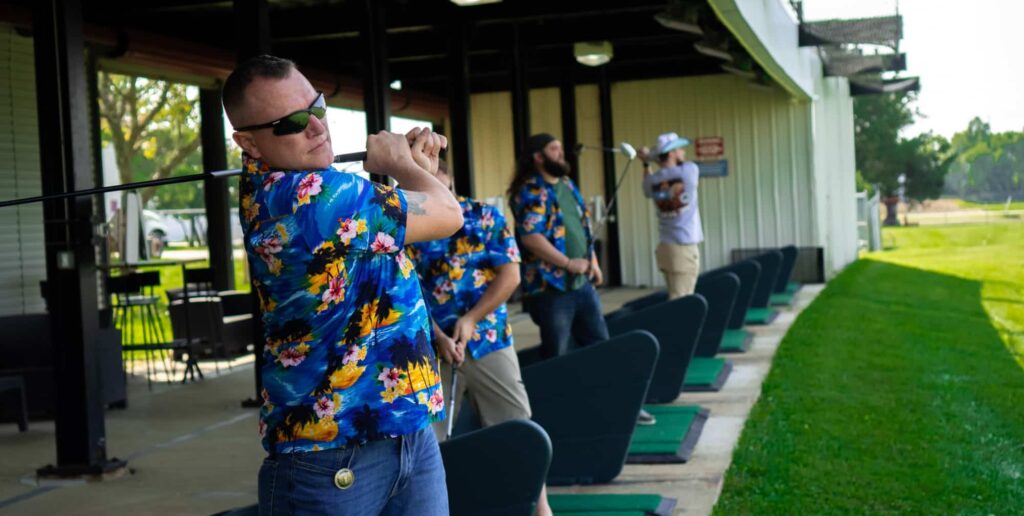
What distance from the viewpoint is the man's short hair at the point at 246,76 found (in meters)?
2.49

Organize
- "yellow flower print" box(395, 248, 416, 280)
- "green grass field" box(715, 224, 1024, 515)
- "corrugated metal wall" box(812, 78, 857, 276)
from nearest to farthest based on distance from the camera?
"yellow flower print" box(395, 248, 416, 280), "green grass field" box(715, 224, 1024, 515), "corrugated metal wall" box(812, 78, 857, 276)

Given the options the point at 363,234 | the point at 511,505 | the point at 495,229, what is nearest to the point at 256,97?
the point at 363,234

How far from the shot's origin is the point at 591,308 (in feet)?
21.7

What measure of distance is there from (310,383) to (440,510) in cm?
40

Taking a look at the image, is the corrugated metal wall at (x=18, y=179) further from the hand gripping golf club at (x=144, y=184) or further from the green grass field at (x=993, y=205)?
the green grass field at (x=993, y=205)

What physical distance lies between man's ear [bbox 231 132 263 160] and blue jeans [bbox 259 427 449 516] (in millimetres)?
590

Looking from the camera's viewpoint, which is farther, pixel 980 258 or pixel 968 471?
pixel 980 258

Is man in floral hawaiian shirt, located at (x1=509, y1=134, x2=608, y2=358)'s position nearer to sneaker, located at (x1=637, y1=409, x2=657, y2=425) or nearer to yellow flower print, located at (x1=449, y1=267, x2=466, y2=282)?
sneaker, located at (x1=637, y1=409, x2=657, y2=425)

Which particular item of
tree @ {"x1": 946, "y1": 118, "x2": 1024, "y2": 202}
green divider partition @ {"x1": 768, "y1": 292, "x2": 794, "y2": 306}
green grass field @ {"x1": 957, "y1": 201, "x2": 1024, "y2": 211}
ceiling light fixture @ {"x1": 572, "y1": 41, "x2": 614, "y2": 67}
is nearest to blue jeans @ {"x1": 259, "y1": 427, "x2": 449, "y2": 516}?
ceiling light fixture @ {"x1": 572, "y1": 41, "x2": 614, "y2": 67}

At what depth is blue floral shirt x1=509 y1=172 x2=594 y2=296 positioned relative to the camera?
635 cm

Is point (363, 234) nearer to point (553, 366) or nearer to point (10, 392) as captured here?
point (553, 366)

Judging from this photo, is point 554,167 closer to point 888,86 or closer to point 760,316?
point 760,316

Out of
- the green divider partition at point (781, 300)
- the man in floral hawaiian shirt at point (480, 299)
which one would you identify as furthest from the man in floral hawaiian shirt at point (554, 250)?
the green divider partition at point (781, 300)

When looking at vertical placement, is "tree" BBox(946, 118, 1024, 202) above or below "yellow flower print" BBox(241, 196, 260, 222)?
above
